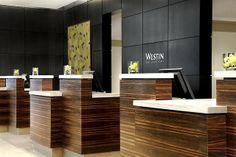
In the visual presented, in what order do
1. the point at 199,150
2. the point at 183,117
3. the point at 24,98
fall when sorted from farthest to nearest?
1. the point at 24,98
2. the point at 183,117
3. the point at 199,150

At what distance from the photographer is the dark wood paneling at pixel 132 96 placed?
14.4 feet

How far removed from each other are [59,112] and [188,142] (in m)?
3.62

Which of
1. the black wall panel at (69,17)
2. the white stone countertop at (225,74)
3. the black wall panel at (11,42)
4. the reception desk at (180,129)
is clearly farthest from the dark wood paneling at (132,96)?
the black wall panel at (11,42)

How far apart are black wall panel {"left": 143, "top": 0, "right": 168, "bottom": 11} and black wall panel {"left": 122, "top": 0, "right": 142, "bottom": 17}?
20 centimetres

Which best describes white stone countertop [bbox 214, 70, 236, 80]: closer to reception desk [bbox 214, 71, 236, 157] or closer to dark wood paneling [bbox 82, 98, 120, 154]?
reception desk [bbox 214, 71, 236, 157]

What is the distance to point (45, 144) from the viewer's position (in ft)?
21.9

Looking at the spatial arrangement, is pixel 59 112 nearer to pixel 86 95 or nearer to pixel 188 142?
pixel 86 95

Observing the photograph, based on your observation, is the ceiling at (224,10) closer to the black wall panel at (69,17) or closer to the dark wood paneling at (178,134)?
the black wall panel at (69,17)

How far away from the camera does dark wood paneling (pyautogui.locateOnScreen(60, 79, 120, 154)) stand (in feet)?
19.5

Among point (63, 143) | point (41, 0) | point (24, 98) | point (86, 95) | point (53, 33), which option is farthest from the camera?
point (53, 33)

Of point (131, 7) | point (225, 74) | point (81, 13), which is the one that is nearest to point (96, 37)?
point (81, 13)

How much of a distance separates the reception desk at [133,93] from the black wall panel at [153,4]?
2.92 metres

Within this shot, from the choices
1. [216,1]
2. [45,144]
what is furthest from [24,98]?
[216,1]

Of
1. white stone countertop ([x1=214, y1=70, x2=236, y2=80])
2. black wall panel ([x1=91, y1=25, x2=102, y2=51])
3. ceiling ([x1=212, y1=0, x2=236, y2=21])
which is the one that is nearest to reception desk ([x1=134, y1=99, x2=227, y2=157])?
white stone countertop ([x1=214, y1=70, x2=236, y2=80])
